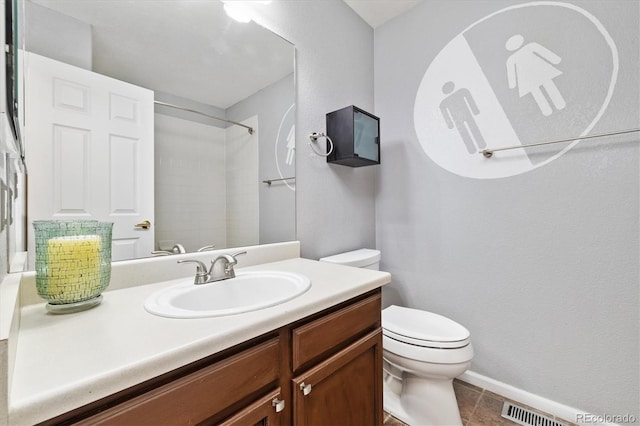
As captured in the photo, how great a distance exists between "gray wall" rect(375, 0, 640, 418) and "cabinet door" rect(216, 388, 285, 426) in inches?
52.9

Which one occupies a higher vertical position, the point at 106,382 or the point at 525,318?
the point at 106,382

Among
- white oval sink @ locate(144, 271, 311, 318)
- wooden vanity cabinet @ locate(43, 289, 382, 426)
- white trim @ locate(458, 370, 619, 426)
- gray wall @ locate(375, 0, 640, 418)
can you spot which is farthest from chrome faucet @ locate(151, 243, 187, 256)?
white trim @ locate(458, 370, 619, 426)

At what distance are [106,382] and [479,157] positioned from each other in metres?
1.79

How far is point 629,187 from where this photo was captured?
116 cm

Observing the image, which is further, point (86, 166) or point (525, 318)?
point (525, 318)

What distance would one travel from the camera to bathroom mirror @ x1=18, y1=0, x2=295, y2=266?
2.64 feet

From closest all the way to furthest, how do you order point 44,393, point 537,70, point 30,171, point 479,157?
1. point 44,393
2. point 30,171
3. point 537,70
4. point 479,157

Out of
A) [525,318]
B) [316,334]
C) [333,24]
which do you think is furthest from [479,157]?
[316,334]

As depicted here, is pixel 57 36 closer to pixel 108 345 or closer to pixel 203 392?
pixel 108 345

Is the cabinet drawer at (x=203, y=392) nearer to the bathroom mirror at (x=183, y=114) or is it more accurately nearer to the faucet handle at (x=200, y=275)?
the faucet handle at (x=200, y=275)

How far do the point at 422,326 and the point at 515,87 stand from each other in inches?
54.2

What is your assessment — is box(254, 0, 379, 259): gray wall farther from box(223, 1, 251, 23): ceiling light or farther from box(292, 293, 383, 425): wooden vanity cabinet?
box(292, 293, 383, 425): wooden vanity cabinet

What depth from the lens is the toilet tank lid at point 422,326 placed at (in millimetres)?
1210

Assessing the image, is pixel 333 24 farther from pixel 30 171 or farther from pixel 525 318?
pixel 525 318
